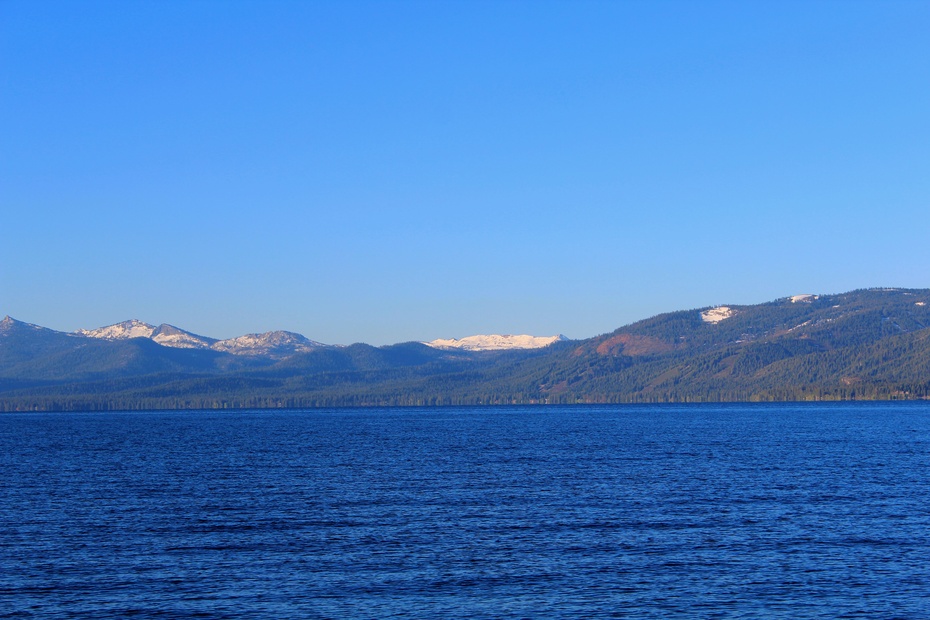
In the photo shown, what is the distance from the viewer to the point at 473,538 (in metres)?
51.6

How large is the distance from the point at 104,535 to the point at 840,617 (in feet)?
118

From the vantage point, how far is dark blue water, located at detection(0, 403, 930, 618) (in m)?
38.8

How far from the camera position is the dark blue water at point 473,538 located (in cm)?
3878

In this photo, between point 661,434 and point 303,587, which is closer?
point 303,587

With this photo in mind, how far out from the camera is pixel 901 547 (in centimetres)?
4788

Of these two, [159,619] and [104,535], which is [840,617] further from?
[104,535]

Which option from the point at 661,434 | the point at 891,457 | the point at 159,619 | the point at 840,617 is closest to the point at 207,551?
the point at 159,619

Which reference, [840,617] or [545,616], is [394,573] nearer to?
[545,616]

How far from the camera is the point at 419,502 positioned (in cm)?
6594

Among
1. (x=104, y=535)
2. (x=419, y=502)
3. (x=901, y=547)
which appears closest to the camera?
(x=901, y=547)

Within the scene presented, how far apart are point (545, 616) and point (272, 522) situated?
82.6ft

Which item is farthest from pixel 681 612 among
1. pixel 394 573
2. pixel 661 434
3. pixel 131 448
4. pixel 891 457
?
pixel 661 434

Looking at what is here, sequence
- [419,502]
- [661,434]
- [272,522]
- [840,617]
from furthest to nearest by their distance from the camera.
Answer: [661,434] < [419,502] < [272,522] < [840,617]

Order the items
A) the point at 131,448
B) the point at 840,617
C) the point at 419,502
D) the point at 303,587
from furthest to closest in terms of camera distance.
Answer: the point at 131,448 → the point at 419,502 → the point at 303,587 → the point at 840,617
